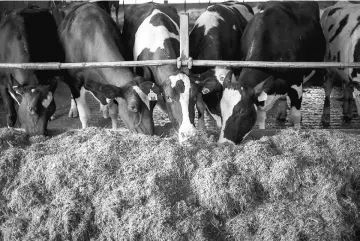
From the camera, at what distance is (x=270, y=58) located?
575 cm

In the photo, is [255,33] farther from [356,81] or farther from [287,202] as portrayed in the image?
[287,202]

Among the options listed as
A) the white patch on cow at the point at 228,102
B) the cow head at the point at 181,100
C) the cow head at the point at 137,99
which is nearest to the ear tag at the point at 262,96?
the white patch on cow at the point at 228,102

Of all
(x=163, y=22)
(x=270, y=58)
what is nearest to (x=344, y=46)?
(x=270, y=58)

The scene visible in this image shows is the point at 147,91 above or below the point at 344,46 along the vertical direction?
below

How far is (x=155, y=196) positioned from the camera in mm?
3654

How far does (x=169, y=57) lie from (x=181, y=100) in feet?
2.88

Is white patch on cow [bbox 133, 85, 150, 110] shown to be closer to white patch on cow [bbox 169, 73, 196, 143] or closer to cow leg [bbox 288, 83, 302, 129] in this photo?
white patch on cow [bbox 169, 73, 196, 143]

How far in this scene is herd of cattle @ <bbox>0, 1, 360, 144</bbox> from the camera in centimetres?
498

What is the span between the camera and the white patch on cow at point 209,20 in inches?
248

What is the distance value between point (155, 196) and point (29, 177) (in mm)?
1303

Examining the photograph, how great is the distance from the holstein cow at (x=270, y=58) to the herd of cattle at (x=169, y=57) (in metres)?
0.01

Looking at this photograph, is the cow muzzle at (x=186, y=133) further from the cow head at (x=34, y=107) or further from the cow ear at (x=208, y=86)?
the cow head at (x=34, y=107)

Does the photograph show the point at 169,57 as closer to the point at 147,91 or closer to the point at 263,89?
the point at 147,91

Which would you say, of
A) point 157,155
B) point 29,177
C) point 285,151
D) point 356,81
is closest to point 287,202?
point 285,151
